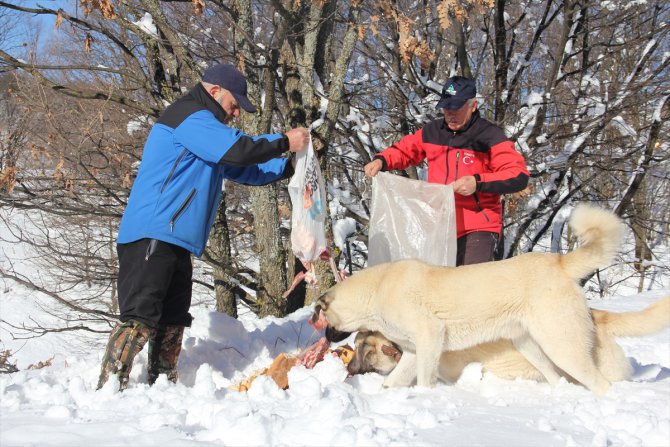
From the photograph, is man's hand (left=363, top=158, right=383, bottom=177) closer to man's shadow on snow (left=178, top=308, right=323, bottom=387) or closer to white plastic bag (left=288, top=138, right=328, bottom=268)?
white plastic bag (left=288, top=138, right=328, bottom=268)

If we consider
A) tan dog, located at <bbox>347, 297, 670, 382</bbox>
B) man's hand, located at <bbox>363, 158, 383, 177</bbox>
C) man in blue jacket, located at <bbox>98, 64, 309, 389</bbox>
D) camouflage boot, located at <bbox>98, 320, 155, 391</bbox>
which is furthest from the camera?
man's hand, located at <bbox>363, 158, 383, 177</bbox>

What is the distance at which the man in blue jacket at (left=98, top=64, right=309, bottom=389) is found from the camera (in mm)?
3611

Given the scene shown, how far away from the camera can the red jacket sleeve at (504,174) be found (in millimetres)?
4172

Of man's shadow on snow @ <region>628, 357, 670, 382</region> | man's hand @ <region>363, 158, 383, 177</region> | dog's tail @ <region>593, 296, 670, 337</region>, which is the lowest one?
man's shadow on snow @ <region>628, 357, 670, 382</region>

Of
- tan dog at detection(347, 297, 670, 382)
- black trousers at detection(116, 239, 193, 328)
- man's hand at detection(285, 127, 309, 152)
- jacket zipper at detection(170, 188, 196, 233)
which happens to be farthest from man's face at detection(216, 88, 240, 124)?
tan dog at detection(347, 297, 670, 382)

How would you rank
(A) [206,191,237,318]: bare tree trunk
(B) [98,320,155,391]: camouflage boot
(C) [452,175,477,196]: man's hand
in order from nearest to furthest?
(B) [98,320,155,391]: camouflage boot < (C) [452,175,477,196]: man's hand < (A) [206,191,237,318]: bare tree trunk

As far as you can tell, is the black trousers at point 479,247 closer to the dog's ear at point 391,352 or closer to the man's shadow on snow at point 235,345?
the dog's ear at point 391,352

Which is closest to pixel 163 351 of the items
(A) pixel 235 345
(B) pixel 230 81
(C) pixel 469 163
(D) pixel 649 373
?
(A) pixel 235 345

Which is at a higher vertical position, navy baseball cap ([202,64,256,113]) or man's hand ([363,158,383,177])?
navy baseball cap ([202,64,256,113])

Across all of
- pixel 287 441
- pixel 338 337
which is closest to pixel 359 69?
pixel 338 337

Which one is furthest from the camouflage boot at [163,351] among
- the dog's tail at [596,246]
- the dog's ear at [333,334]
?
the dog's tail at [596,246]

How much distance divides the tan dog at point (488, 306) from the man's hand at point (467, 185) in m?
0.60

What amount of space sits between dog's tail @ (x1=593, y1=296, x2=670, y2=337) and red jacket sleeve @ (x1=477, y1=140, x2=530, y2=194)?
108cm

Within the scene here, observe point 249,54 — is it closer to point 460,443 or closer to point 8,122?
point 8,122
